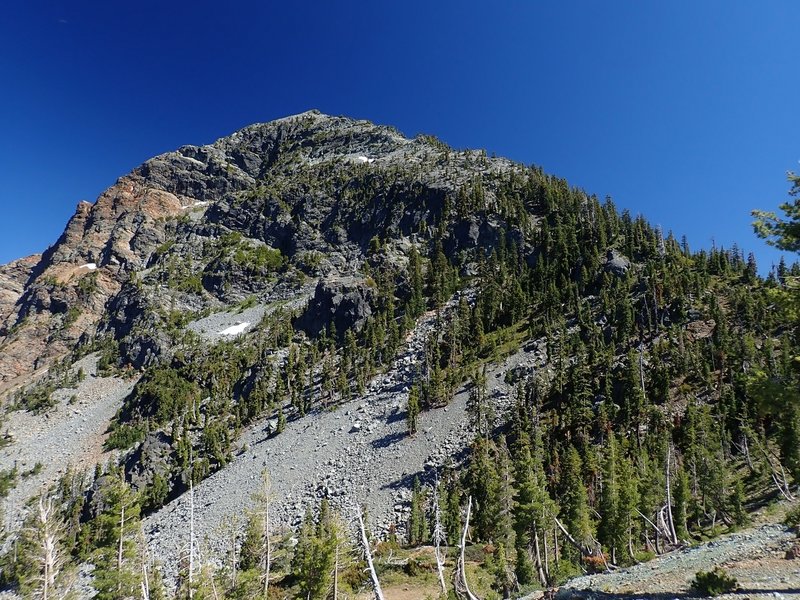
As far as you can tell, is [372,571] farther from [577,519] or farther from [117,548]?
[577,519]

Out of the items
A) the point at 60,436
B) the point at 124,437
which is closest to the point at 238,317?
the point at 124,437

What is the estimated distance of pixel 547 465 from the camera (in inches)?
2295

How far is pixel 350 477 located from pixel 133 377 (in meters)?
104

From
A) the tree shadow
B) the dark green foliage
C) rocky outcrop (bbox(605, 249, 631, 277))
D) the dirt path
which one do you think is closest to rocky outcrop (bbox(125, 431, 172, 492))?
the dark green foliage

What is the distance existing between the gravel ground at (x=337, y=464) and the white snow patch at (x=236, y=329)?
62363 mm

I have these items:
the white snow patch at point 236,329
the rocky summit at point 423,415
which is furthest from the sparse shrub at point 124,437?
the white snow patch at point 236,329

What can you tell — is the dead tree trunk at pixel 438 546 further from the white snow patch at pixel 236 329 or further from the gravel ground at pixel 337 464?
the white snow patch at pixel 236 329

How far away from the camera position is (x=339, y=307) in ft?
393

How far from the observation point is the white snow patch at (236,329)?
14038 cm

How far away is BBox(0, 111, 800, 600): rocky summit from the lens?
1088 inches

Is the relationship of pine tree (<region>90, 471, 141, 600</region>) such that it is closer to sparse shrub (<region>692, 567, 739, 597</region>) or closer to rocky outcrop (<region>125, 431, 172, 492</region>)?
sparse shrub (<region>692, 567, 739, 597</region>)

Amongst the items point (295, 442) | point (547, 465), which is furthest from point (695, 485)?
point (295, 442)

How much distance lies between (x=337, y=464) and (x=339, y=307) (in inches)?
2327

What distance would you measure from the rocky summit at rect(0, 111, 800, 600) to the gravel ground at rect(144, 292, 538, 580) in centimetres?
43
